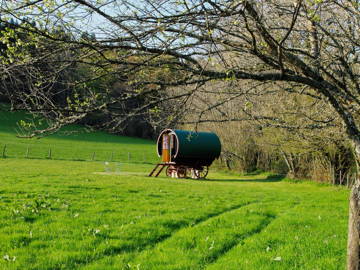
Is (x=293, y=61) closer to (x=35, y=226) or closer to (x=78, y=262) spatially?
(x=78, y=262)

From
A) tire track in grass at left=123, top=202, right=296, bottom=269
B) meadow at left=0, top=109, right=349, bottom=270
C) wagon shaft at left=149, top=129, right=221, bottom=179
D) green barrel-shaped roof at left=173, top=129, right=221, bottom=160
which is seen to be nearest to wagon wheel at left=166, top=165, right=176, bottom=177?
wagon shaft at left=149, top=129, right=221, bottom=179

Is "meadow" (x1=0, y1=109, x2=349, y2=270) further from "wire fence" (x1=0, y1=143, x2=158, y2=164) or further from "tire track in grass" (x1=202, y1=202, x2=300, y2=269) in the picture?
"wire fence" (x1=0, y1=143, x2=158, y2=164)

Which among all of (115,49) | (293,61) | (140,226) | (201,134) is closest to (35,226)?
(140,226)

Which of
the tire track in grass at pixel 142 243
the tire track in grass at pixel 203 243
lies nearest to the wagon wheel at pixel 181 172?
the tire track in grass at pixel 142 243

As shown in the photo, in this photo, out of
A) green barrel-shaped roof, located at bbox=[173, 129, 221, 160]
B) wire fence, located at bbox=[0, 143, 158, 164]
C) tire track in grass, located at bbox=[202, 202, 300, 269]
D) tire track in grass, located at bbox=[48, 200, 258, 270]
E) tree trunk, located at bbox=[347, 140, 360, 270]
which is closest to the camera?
tree trunk, located at bbox=[347, 140, 360, 270]

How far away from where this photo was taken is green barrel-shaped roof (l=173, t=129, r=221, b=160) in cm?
2158

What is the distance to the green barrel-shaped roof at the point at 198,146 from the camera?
21.6m

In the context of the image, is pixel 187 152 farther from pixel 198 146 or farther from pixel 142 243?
pixel 142 243

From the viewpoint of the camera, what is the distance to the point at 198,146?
71.7 feet

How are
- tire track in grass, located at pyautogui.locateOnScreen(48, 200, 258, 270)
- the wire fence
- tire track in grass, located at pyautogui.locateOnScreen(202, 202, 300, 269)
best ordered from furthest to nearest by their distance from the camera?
the wire fence, tire track in grass, located at pyautogui.locateOnScreen(202, 202, 300, 269), tire track in grass, located at pyautogui.locateOnScreen(48, 200, 258, 270)

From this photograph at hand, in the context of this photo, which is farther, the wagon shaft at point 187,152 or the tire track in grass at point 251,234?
the wagon shaft at point 187,152

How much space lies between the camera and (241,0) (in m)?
2.52

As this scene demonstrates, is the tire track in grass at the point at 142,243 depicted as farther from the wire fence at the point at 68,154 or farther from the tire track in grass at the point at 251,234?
the wire fence at the point at 68,154

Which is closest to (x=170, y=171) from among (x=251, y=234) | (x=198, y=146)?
(x=198, y=146)
